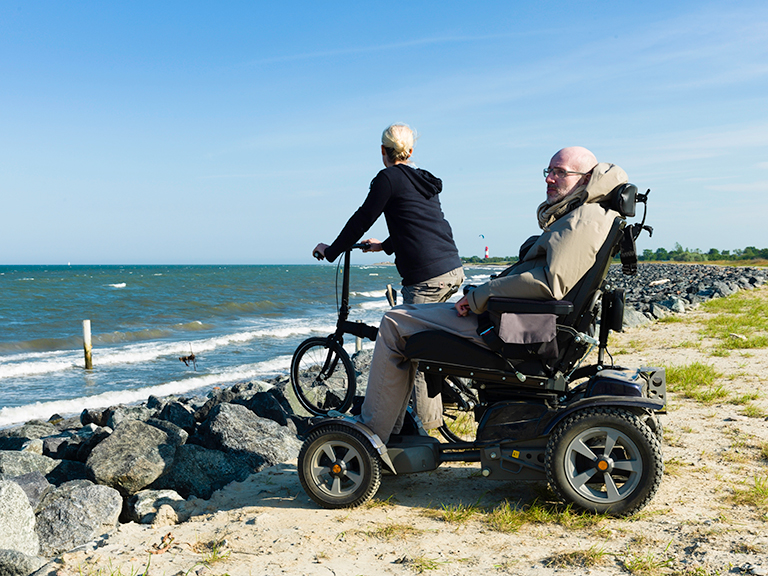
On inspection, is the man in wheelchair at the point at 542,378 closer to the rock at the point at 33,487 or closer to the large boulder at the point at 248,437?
the large boulder at the point at 248,437

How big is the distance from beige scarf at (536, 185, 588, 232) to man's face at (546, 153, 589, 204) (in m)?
0.05

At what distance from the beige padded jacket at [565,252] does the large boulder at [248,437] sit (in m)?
2.63

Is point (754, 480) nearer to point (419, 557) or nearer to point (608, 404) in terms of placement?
point (608, 404)

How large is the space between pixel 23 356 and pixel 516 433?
703 inches

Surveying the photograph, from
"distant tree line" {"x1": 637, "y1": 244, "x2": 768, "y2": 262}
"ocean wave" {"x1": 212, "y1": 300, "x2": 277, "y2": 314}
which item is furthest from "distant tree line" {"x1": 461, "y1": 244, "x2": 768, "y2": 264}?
"ocean wave" {"x1": 212, "y1": 300, "x2": 277, "y2": 314}

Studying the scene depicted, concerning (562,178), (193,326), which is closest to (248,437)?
(562,178)

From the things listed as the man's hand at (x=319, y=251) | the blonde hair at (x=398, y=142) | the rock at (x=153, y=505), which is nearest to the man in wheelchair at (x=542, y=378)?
the rock at (x=153, y=505)

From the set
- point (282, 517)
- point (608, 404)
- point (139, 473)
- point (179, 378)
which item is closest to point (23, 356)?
point (179, 378)

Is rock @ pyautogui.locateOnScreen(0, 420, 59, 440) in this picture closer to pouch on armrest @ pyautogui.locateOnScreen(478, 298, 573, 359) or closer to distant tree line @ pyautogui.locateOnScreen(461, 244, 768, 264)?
pouch on armrest @ pyautogui.locateOnScreen(478, 298, 573, 359)

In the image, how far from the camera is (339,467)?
11.9 feet

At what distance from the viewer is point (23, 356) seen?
57.4 feet

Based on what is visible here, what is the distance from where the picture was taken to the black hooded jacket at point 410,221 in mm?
4164

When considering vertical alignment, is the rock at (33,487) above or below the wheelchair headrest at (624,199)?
below

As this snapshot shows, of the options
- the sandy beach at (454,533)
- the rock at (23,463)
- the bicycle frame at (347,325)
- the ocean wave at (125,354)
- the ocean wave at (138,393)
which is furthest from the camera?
the ocean wave at (125,354)
